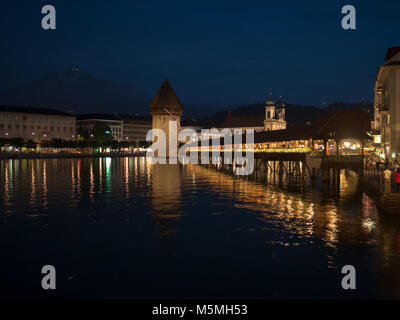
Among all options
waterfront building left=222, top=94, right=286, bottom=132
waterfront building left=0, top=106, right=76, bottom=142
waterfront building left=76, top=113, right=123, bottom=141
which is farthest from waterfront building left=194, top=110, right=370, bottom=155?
waterfront building left=76, top=113, right=123, bottom=141

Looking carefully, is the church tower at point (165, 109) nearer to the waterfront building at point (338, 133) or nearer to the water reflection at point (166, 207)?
the waterfront building at point (338, 133)

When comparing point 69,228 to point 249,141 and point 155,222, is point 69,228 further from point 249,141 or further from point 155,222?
point 249,141

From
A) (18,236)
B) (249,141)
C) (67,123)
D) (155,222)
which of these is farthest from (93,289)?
(67,123)

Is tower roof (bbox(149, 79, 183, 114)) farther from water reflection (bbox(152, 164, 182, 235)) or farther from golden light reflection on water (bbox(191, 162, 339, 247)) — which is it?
golden light reflection on water (bbox(191, 162, 339, 247))

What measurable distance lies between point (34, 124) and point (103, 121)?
1331 inches

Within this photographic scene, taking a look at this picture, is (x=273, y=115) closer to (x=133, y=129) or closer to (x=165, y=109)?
(x=165, y=109)

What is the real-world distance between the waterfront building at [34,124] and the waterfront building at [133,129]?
33810 mm

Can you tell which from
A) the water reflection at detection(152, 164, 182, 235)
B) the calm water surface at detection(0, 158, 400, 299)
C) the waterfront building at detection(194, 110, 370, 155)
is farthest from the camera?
the waterfront building at detection(194, 110, 370, 155)

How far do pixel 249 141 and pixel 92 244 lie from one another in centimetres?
6052

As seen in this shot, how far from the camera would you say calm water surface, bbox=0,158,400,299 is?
31.3 ft

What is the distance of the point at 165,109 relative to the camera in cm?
11231

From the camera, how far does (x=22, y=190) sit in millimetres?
30328

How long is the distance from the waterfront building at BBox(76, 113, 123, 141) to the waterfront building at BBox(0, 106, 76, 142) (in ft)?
39.2

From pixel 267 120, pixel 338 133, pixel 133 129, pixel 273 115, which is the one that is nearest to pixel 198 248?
pixel 338 133
